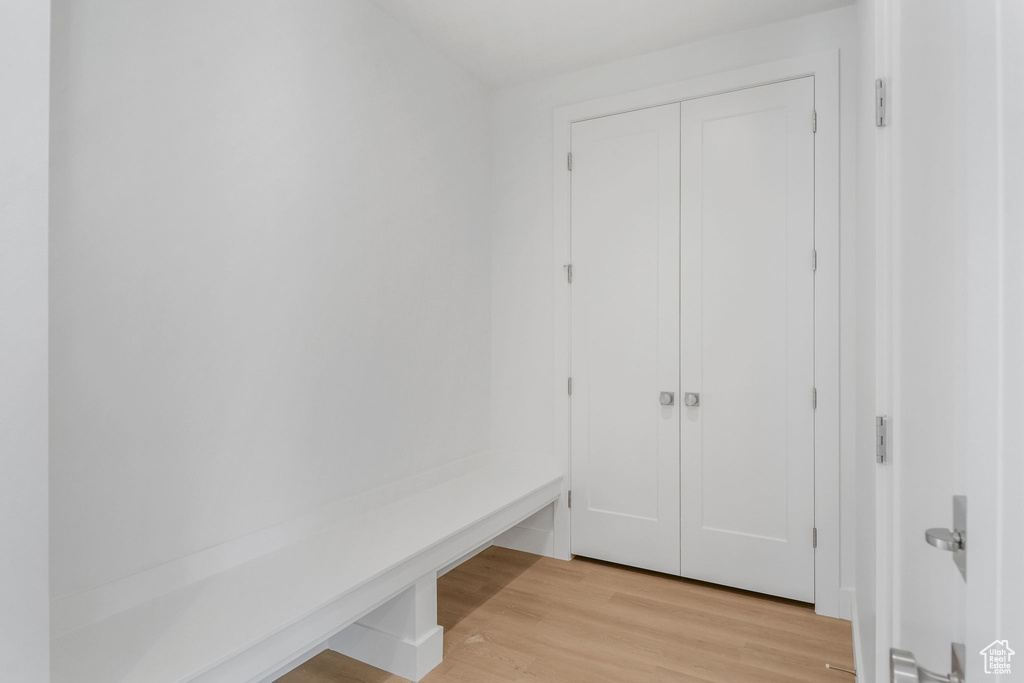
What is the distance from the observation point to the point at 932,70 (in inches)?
36.1

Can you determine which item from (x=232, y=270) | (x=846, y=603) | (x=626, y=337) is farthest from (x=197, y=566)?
(x=846, y=603)

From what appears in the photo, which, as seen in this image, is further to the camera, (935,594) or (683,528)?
(683,528)

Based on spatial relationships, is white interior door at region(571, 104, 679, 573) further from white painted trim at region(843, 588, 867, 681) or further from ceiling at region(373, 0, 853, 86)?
white painted trim at region(843, 588, 867, 681)

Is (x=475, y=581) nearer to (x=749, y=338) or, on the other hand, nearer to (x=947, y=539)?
(x=749, y=338)

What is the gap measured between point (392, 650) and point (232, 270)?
146cm

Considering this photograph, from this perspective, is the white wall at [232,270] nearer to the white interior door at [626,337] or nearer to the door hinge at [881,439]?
the white interior door at [626,337]

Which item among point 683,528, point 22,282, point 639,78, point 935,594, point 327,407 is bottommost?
point 683,528

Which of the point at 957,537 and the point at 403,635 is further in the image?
the point at 403,635

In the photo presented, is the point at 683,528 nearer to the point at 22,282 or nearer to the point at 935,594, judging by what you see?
the point at 935,594

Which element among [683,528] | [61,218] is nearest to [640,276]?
[683,528]

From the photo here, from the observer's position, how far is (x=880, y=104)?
53.9 inches

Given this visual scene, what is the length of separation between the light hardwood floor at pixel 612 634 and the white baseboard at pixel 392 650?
0.03m

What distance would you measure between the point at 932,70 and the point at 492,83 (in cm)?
269

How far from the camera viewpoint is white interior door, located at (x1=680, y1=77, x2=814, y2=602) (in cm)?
254
